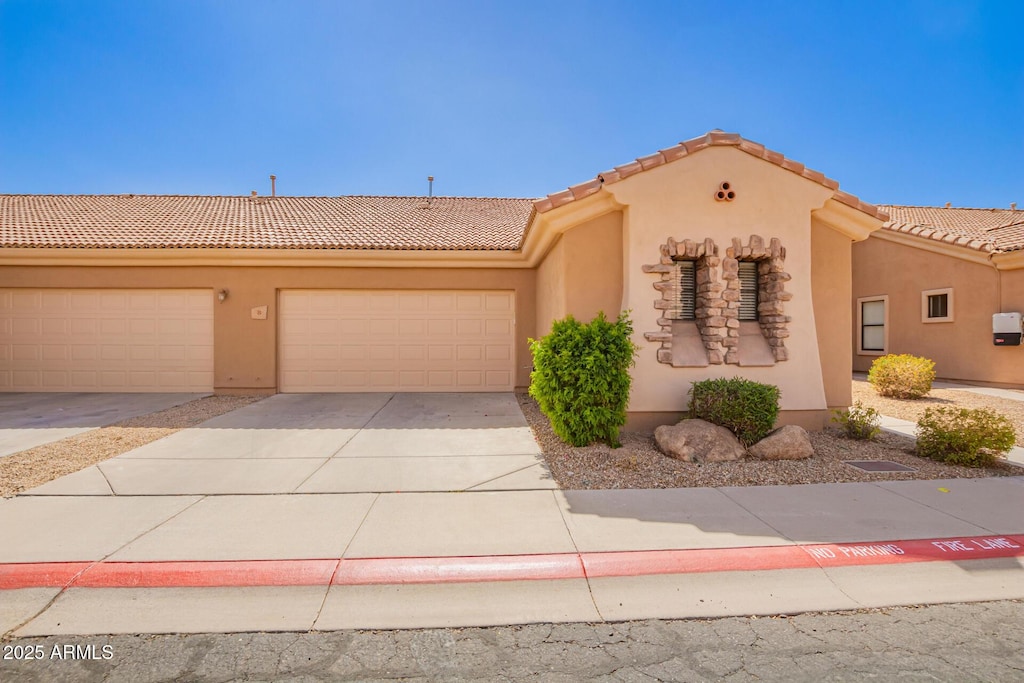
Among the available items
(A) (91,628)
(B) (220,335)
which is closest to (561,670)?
(A) (91,628)

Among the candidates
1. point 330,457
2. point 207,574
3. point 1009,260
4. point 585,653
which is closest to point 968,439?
point 585,653

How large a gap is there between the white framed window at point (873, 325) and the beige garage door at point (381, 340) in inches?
450

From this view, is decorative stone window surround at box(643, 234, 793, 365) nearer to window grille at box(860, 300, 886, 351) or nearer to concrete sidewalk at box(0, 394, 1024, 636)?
concrete sidewalk at box(0, 394, 1024, 636)

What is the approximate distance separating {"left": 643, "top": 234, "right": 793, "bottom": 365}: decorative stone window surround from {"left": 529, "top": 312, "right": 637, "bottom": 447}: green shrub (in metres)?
1.04

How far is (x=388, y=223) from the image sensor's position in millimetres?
13500

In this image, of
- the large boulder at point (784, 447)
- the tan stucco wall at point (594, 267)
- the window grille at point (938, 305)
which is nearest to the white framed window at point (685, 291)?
the tan stucco wall at point (594, 267)

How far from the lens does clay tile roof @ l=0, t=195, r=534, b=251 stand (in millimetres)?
11039

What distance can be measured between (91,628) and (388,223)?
1172 centimetres

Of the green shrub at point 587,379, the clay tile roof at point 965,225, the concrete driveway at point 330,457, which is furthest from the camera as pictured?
the clay tile roof at point 965,225

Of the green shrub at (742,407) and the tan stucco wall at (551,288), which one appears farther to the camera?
the tan stucco wall at (551,288)

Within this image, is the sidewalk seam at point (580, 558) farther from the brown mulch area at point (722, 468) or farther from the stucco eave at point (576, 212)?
the stucco eave at point (576, 212)

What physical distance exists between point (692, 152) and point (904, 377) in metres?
7.58

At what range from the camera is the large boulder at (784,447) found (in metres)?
6.19

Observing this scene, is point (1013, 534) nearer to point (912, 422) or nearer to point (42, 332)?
point (912, 422)
